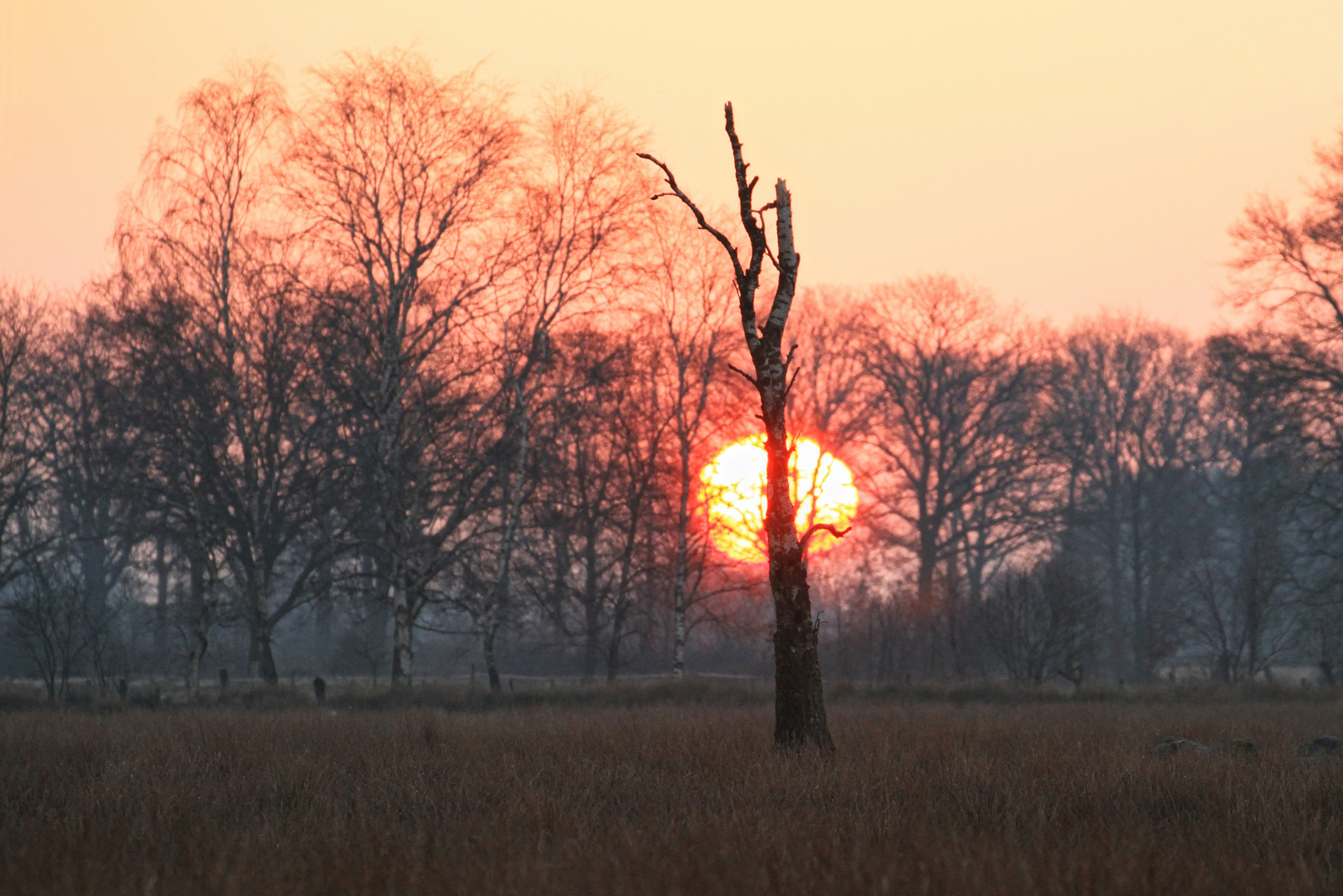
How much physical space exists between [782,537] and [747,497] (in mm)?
17973

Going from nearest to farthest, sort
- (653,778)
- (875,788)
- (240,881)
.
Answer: (240,881) < (875,788) < (653,778)

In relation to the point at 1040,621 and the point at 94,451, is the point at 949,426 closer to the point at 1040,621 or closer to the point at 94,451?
the point at 1040,621

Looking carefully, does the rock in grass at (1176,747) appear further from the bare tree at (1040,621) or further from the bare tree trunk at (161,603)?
the bare tree trunk at (161,603)

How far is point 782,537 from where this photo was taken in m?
9.25

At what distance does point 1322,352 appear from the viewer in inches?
930

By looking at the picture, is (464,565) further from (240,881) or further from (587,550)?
(240,881)

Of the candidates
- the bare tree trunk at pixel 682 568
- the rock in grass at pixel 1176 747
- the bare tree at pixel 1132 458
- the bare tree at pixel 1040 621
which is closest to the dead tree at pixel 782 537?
the rock in grass at pixel 1176 747

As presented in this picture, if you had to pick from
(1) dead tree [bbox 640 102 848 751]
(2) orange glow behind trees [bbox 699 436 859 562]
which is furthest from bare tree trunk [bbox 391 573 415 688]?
(1) dead tree [bbox 640 102 848 751]

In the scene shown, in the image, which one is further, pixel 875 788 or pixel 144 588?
pixel 144 588

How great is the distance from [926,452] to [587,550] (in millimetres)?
12082

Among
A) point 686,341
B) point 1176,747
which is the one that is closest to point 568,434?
point 686,341

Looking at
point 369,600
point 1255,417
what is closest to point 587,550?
point 369,600

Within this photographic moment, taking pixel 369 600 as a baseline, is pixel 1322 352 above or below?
above

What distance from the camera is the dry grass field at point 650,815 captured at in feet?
14.6
